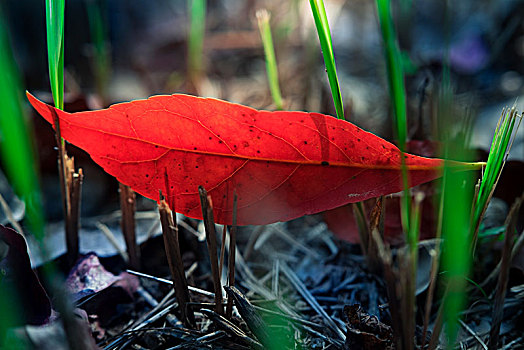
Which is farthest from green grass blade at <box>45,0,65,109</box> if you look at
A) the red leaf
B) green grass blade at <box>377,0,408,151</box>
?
green grass blade at <box>377,0,408,151</box>

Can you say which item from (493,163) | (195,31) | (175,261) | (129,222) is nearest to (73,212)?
(129,222)

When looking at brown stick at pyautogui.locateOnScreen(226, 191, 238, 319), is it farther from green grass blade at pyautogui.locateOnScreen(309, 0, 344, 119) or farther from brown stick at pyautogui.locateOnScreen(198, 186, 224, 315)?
green grass blade at pyautogui.locateOnScreen(309, 0, 344, 119)

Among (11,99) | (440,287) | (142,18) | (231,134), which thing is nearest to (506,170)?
(440,287)

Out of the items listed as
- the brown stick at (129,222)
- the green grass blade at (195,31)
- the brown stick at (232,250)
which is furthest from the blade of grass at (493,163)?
the green grass blade at (195,31)

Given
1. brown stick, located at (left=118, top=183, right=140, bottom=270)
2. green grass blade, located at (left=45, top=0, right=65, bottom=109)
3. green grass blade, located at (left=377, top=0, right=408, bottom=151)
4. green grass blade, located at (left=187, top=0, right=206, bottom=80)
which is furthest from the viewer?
green grass blade, located at (left=187, top=0, right=206, bottom=80)

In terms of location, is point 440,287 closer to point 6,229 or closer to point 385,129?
point 385,129

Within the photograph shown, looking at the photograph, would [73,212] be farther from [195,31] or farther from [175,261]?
[195,31]
